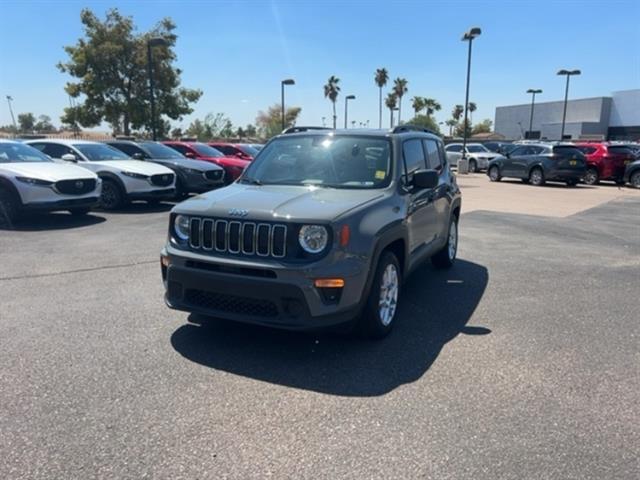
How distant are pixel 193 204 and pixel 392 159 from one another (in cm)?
190

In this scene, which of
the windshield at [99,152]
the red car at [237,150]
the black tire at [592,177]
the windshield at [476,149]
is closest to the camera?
the windshield at [99,152]

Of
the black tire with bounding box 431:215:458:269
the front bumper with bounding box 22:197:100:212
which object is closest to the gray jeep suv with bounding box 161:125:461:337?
the black tire with bounding box 431:215:458:269

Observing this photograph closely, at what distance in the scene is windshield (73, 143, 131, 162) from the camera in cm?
1226

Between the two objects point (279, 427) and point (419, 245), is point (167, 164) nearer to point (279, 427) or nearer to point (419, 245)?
point (419, 245)

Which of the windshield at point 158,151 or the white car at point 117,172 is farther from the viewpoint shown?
the windshield at point 158,151

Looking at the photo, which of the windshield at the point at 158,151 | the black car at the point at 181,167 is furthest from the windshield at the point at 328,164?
the windshield at the point at 158,151

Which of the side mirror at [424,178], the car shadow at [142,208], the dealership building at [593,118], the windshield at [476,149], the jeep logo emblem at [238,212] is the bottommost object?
the car shadow at [142,208]

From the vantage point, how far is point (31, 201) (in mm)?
9492

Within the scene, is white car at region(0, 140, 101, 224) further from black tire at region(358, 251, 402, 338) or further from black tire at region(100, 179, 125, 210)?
black tire at region(358, 251, 402, 338)

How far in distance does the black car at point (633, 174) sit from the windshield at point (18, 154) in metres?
20.2

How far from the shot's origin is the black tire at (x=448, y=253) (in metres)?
6.84

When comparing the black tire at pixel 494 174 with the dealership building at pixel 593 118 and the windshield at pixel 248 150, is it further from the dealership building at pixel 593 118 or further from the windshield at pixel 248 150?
the dealership building at pixel 593 118

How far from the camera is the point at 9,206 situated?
956 centimetres

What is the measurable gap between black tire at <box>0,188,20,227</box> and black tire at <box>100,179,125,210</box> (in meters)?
2.23
